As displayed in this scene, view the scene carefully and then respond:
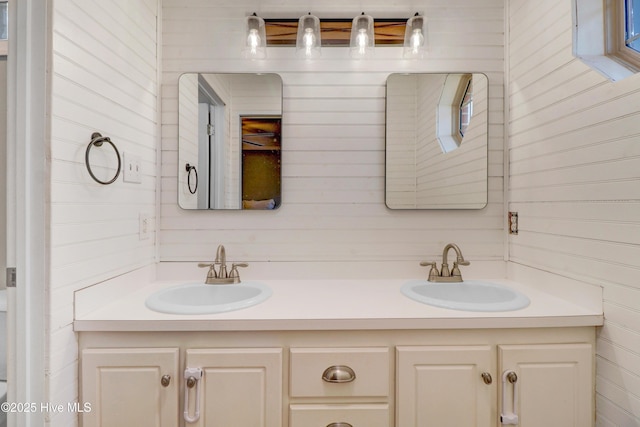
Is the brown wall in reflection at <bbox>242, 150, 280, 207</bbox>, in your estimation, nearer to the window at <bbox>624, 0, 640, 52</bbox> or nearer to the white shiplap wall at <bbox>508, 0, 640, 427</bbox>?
the white shiplap wall at <bbox>508, 0, 640, 427</bbox>

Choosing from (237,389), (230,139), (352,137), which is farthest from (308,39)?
(237,389)

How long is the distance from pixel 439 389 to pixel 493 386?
0.19m

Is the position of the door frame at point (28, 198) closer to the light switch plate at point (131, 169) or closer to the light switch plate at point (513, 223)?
the light switch plate at point (131, 169)

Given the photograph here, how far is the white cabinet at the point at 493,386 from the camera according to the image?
1.10 meters

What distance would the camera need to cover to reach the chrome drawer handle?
43.0 inches

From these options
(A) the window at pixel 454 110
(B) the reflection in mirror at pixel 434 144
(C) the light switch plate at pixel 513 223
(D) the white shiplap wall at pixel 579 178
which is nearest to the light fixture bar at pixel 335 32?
(B) the reflection in mirror at pixel 434 144

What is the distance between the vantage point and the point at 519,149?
1.57 m

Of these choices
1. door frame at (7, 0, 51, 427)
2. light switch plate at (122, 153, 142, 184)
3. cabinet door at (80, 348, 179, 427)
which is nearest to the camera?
door frame at (7, 0, 51, 427)

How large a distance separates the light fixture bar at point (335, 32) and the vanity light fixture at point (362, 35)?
0.05 meters

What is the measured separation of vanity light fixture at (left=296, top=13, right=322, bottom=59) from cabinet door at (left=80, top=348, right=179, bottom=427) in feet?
4.85

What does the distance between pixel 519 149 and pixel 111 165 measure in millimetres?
1816

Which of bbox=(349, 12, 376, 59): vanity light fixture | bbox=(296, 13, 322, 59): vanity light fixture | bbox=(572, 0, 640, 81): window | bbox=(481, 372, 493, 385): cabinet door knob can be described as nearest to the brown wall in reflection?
bbox=(296, 13, 322, 59): vanity light fixture

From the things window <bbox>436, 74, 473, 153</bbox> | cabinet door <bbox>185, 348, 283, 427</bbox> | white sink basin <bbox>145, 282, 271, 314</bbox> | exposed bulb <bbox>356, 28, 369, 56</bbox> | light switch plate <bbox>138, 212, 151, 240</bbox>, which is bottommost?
cabinet door <bbox>185, 348, 283, 427</bbox>

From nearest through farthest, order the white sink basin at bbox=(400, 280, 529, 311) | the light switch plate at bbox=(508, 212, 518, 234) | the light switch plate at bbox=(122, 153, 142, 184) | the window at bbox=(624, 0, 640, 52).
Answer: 1. the window at bbox=(624, 0, 640, 52)
2. the light switch plate at bbox=(122, 153, 142, 184)
3. the white sink basin at bbox=(400, 280, 529, 311)
4. the light switch plate at bbox=(508, 212, 518, 234)
